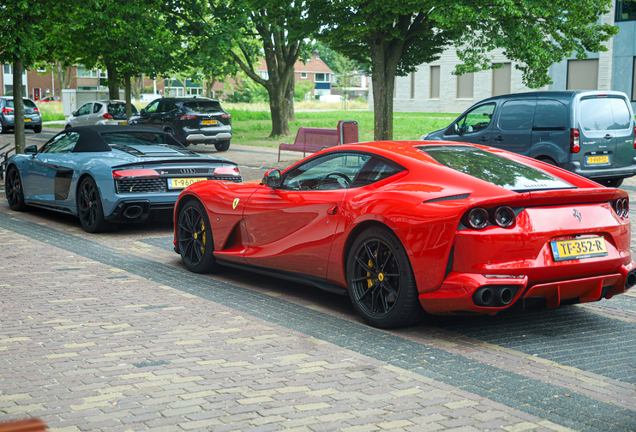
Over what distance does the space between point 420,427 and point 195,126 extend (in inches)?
851

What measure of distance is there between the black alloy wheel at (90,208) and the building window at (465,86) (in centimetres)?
4204

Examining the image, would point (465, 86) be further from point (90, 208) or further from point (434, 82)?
point (90, 208)

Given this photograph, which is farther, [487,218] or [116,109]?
[116,109]

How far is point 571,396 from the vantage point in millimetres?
3900

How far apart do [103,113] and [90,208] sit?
20876 millimetres

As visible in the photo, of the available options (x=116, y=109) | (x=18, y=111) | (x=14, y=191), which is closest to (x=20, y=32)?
(x=18, y=111)

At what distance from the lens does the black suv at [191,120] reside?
2416 cm

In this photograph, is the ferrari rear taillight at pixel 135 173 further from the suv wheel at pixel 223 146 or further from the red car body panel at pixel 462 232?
the suv wheel at pixel 223 146

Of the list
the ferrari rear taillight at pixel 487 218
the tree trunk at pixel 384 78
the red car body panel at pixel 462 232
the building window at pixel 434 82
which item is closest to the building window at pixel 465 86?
the building window at pixel 434 82

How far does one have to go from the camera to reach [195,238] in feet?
23.5

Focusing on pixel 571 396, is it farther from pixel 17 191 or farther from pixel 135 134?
pixel 17 191

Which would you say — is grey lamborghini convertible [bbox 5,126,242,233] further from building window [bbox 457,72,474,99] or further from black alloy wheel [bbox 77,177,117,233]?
building window [bbox 457,72,474,99]

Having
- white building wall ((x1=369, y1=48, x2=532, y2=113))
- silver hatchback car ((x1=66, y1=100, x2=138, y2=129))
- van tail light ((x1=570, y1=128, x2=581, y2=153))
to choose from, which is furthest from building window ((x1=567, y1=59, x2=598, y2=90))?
van tail light ((x1=570, y1=128, x2=581, y2=153))

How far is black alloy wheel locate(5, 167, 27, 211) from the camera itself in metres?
11.3
